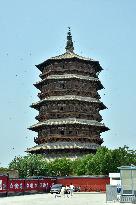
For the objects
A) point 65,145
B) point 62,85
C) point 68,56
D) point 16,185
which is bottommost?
point 16,185

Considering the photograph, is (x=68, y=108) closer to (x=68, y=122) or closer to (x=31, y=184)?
(x=68, y=122)

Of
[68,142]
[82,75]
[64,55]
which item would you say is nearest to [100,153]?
[68,142]

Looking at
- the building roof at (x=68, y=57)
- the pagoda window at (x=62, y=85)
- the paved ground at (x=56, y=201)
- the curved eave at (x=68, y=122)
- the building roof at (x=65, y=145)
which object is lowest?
the paved ground at (x=56, y=201)

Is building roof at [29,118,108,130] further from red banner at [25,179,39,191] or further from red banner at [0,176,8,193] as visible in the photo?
red banner at [0,176,8,193]

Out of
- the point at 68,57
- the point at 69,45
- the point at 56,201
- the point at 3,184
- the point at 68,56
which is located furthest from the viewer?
the point at 69,45

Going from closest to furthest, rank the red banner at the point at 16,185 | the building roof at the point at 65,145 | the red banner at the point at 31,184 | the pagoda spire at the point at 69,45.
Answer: the red banner at the point at 16,185 → the red banner at the point at 31,184 → the building roof at the point at 65,145 → the pagoda spire at the point at 69,45

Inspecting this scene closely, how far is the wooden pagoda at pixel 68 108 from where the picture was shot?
6681 centimetres

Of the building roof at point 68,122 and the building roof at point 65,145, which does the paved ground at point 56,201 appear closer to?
the building roof at point 65,145

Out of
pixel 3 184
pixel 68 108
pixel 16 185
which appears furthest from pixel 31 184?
pixel 68 108

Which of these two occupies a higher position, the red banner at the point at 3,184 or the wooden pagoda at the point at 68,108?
the wooden pagoda at the point at 68,108

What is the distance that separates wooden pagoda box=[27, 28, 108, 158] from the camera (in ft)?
219

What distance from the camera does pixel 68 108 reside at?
227 feet

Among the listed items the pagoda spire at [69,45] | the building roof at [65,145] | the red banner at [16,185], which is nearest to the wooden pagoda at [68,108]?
the building roof at [65,145]

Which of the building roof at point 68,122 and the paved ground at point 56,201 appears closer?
the paved ground at point 56,201
